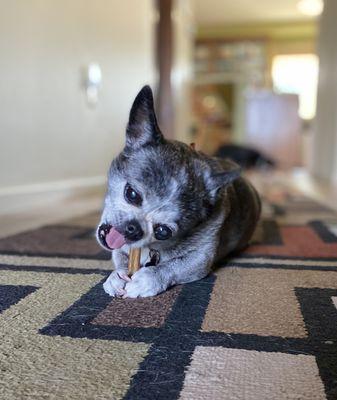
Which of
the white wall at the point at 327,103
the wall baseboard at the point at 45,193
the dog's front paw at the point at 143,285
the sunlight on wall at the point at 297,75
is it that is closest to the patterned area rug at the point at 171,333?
the dog's front paw at the point at 143,285

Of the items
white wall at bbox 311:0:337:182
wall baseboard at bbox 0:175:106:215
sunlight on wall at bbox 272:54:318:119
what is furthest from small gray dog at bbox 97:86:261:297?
sunlight on wall at bbox 272:54:318:119

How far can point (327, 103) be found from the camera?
5.30 m

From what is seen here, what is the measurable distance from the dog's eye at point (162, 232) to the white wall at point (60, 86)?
62.5 inches

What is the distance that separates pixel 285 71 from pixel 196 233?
990 cm

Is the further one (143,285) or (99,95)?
(99,95)

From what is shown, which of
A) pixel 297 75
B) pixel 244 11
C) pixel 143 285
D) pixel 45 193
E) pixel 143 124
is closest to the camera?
pixel 143 285

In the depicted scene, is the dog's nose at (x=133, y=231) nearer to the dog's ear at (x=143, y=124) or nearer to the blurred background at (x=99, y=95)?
the dog's ear at (x=143, y=124)

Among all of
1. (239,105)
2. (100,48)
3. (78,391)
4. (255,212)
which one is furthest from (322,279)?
(239,105)

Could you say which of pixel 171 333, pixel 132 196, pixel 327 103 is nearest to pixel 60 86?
pixel 132 196

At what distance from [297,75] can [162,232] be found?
33.0 ft

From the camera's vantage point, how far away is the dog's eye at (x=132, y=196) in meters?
1.14

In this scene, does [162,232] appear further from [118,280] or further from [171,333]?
[171,333]

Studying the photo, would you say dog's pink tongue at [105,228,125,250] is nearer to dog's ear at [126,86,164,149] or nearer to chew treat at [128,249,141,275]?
chew treat at [128,249,141,275]

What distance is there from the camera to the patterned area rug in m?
0.66
